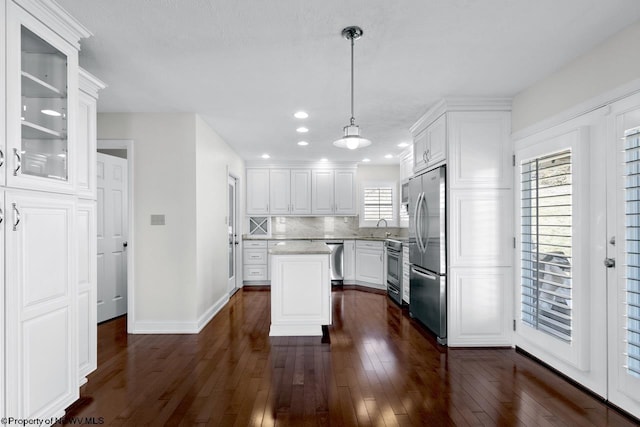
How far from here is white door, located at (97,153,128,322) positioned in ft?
14.2

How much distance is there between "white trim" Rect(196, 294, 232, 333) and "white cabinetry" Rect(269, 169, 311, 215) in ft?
7.53

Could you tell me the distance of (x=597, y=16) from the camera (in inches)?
Result: 82.6

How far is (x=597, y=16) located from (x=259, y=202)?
5.80 metres

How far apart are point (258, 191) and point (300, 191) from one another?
85 centimetres

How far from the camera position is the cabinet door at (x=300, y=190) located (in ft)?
23.1

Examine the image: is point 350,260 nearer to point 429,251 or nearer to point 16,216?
point 429,251

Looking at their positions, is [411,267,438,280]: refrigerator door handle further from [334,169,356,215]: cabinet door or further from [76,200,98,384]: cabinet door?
[76,200,98,384]: cabinet door

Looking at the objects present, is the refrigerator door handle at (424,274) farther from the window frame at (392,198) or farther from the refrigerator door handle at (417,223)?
the window frame at (392,198)

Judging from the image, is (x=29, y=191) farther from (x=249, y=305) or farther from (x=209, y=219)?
(x=249, y=305)

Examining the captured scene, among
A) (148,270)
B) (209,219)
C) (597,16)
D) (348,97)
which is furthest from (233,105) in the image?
(597,16)

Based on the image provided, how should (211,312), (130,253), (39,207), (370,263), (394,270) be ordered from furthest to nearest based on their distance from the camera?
(370,263), (394,270), (211,312), (130,253), (39,207)

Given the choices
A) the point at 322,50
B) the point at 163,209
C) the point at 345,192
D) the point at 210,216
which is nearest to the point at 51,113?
the point at 322,50

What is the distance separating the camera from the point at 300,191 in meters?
7.04

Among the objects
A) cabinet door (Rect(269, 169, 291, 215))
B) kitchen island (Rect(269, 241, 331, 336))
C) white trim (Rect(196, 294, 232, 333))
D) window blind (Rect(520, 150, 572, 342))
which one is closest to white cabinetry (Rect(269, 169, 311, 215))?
cabinet door (Rect(269, 169, 291, 215))
